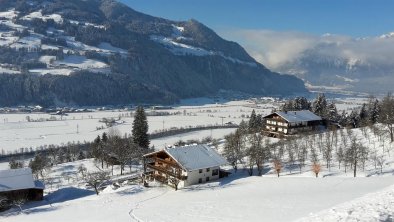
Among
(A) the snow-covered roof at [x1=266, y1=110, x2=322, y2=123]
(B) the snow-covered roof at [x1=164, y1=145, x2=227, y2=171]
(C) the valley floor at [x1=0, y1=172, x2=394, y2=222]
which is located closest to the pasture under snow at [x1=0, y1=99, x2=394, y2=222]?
(C) the valley floor at [x1=0, y1=172, x2=394, y2=222]

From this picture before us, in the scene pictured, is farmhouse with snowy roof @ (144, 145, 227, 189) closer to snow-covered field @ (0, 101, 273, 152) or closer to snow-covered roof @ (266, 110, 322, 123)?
snow-covered roof @ (266, 110, 322, 123)

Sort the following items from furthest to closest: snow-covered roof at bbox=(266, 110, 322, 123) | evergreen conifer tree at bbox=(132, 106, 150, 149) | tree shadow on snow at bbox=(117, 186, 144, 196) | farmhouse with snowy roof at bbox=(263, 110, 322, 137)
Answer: farmhouse with snowy roof at bbox=(263, 110, 322, 137), snow-covered roof at bbox=(266, 110, 322, 123), evergreen conifer tree at bbox=(132, 106, 150, 149), tree shadow on snow at bbox=(117, 186, 144, 196)

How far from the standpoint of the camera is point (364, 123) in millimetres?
87125

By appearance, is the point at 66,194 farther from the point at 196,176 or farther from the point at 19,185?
the point at 196,176

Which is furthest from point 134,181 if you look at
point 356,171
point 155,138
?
point 155,138

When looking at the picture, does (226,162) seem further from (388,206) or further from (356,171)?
(388,206)

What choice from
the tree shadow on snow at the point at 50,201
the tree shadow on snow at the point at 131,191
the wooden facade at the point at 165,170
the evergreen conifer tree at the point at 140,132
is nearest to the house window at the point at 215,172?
the wooden facade at the point at 165,170

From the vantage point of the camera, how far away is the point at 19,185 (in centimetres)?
5116

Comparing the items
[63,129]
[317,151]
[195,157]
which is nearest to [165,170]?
[195,157]

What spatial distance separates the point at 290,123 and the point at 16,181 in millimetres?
53474

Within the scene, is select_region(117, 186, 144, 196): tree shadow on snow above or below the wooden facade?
below

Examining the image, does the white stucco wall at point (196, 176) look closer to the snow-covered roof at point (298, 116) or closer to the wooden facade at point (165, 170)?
the wooden facade at point (165, 170)

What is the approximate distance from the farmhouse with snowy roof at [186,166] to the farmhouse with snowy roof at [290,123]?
106ft

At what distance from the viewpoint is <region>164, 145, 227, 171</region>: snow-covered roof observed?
5488 cm
